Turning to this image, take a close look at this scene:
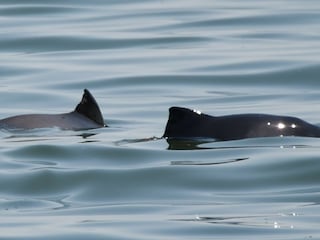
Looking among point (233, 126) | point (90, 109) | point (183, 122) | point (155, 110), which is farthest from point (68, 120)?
point (155, 110)

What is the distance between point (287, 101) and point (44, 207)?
206 inches

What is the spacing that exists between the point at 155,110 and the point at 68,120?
167 cm

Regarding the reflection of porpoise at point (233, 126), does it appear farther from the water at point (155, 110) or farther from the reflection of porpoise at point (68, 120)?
the reflection of porpoise at point (68, 120)

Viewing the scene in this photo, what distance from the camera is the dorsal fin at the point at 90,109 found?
39.5 feet

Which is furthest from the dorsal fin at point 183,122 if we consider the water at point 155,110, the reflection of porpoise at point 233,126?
the water at point 155,110

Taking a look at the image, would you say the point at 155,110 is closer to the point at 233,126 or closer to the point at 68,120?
the point at 68,120

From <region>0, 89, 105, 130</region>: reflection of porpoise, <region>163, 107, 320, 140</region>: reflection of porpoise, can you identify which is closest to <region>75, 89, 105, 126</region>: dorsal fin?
<region>0, 89, 105, 130</region>: reflection of porpoise

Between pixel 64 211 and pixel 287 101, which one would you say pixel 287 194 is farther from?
pixel 287 101

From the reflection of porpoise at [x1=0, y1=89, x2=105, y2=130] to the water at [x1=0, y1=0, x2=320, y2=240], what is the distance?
5.2 inches

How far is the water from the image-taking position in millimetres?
8766

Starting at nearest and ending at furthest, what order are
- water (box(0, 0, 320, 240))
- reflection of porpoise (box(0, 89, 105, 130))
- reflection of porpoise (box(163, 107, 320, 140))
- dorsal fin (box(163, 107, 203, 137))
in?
1. water (box(0, 0, 320, 240))
2. reflection of porpoise (box(163, 107, 320, 140))
3. dorsal fin (box(163, 107, 203, 137))
4. reflection of porpoise (box(0, 89, 105, 130))

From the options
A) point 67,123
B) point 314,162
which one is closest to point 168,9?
point 67,123

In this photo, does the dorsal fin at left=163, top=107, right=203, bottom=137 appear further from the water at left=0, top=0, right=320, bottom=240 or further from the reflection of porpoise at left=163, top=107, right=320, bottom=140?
the water at left=0, top=0, right=320, bottom=240

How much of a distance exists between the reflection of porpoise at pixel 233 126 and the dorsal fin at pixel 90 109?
3.14 ft
